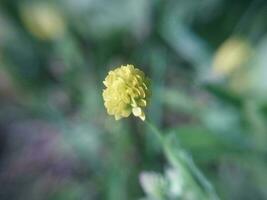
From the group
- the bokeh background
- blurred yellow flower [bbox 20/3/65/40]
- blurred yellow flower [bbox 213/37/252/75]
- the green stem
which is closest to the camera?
the green stem

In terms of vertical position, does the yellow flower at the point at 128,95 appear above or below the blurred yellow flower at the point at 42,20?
below

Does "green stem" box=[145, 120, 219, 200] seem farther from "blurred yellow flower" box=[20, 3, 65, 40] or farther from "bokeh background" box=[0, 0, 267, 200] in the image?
"blurred yellow flower" box=[20, 3, 65, 40]

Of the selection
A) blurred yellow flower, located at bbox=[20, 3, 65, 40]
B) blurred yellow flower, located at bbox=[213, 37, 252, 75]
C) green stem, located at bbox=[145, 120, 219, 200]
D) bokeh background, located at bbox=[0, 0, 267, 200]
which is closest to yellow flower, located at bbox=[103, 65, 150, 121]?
green stem, located at bbox=[145, 120, 219, 200]

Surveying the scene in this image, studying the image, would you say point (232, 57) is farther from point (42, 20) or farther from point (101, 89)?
point (42, 20)

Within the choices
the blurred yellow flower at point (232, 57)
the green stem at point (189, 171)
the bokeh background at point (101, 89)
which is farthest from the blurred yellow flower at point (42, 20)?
the green stem at point (189, 171)

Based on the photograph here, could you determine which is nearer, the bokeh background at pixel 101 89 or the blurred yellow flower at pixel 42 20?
the bokeh background at pixel 101 89

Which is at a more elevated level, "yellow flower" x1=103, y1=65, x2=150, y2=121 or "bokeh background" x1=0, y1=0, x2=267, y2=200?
"bokeh background" x1=0, y1=0, x2=267, y2=200

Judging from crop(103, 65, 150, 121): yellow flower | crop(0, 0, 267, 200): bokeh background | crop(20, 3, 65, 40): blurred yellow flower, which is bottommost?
crop(103, 65, 150, 121): yellow flower

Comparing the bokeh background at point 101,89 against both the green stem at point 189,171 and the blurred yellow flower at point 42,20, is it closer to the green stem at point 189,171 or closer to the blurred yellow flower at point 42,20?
the blurred yellow flower at point 42,20

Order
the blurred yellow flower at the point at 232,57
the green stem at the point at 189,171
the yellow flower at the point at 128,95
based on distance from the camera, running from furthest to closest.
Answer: the blurred yellow flower at the point at 232,57
the green stem at the point at 189,171
the yellow flower at the point at 128,95
